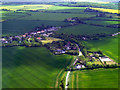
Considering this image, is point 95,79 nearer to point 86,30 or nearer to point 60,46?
point 60,46

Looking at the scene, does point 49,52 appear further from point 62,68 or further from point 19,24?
point 19,24

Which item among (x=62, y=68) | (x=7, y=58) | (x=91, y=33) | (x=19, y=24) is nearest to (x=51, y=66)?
(x=62, y=68)

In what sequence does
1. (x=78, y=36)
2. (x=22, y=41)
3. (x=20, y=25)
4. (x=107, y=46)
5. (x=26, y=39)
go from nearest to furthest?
(x=107, y=46) < (x=22, y=41) < (x=26, y=39) < (x=78, y=36) < (x=20, y=25)

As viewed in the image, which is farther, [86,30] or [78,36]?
[86,30]

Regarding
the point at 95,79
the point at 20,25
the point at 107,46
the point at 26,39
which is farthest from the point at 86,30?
the point at 95,79

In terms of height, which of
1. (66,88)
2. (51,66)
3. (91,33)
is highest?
(91,33)

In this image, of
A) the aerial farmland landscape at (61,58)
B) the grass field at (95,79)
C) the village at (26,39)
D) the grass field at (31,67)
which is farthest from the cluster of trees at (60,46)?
the grass field at (95,79)

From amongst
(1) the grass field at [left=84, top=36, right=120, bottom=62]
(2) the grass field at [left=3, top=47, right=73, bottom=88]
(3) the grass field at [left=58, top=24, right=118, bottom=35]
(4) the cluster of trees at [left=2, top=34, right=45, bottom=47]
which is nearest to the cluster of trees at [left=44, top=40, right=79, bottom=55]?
(2) the grass field at [left=3, top=47, right=73, bottom=88]
